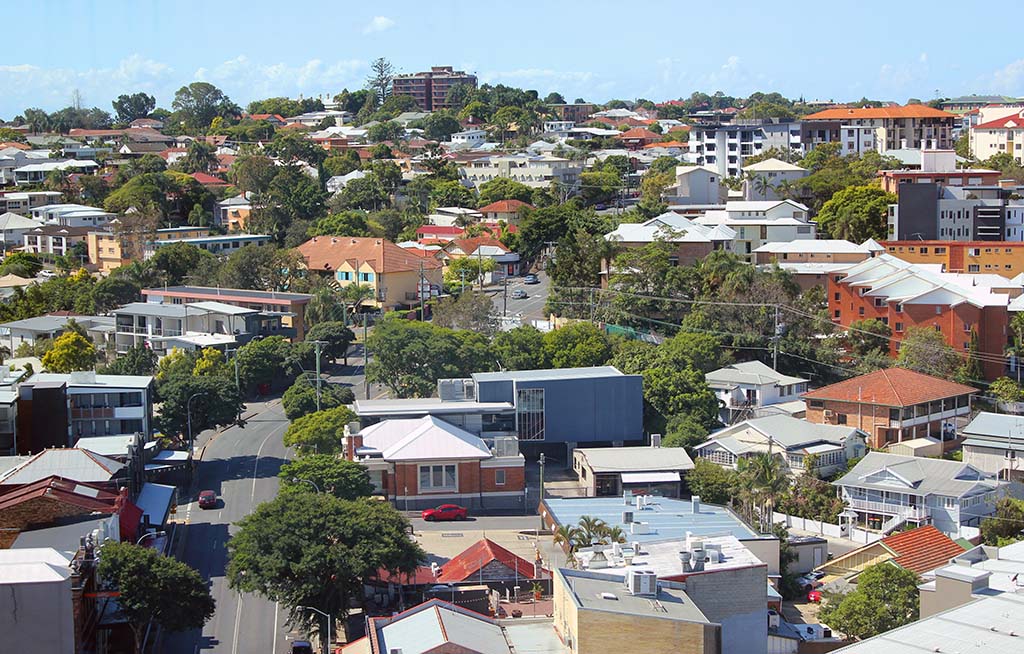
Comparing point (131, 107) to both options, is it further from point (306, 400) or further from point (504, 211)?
point (306, 400)

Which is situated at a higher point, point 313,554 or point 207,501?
point 313,554

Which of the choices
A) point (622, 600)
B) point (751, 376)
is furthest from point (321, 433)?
point (622, 600)

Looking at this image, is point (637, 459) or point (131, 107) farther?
point (131, 107)

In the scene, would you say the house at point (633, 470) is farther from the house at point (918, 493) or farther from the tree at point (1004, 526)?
the tree at point (1004, 526)

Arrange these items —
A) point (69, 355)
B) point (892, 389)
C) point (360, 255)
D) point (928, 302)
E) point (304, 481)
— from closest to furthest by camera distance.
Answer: point (304, 481) < point (892, 389) < point (928, 302) < point (69, 355) < point (360, 255)

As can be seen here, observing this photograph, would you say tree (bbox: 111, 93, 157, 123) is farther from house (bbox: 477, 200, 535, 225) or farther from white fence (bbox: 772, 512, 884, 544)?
white fence (bbox: 772, 512, 884, 544)

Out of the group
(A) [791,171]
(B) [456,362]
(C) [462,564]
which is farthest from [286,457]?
(A) [791,171]

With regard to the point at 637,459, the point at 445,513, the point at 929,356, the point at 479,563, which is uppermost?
the point at 929,356
